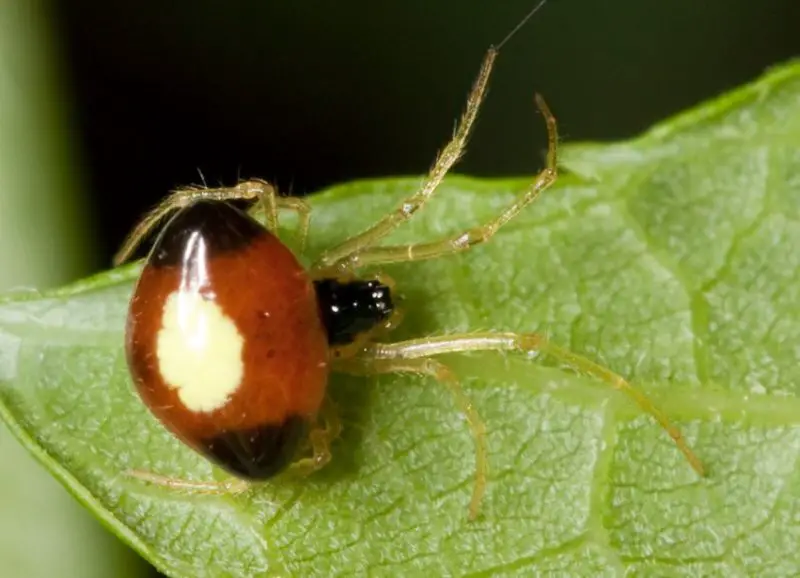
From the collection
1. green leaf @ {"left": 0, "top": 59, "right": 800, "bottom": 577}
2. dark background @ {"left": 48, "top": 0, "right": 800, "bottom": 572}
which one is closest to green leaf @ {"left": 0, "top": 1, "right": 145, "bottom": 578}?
dark background @ {"left": 48, "top": 0, "right": 800, "bottom": 572}

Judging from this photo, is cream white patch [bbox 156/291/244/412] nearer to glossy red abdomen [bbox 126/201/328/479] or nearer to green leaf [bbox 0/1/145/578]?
glossy red abdomen [bbox 126/201/328/479]

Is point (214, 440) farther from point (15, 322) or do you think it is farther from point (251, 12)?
point (251, 12)

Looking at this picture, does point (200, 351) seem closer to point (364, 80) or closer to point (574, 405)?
point (574, 405)

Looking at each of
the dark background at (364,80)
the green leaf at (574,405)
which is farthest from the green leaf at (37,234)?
the green leaf at (574,405)

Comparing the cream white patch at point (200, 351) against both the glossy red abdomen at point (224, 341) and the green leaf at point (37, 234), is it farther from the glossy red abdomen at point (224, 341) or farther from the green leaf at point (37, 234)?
the green leaf at point (37, 234)

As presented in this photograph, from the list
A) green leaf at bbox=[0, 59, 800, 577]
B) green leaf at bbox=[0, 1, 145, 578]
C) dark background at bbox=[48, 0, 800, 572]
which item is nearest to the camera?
green leaf at bbox=[0, 59, 800, 577]

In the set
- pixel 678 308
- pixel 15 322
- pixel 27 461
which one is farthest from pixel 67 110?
pixel 678 308

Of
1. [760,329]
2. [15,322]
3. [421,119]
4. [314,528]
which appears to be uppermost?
[421,119]
